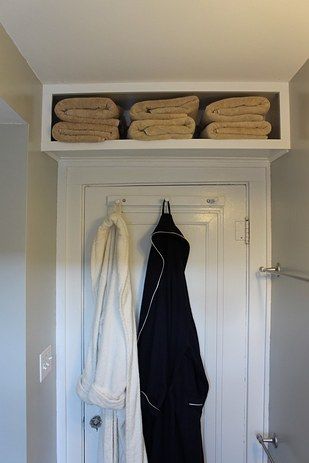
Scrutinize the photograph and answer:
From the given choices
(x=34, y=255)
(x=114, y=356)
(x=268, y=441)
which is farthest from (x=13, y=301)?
(x=268, y=441)

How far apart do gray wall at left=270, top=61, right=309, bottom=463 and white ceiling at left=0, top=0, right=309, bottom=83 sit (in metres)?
0.19

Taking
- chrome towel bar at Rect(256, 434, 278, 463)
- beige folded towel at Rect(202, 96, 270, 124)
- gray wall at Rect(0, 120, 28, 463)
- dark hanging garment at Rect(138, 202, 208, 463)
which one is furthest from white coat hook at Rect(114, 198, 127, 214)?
chrome towel bar at Rect(256, 434, 278, 463)

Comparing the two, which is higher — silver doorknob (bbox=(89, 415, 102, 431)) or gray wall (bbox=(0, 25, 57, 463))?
gray wall (bbox=(0, 25, 57, 463))

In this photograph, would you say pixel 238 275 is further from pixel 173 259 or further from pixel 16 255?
pixel 16 255

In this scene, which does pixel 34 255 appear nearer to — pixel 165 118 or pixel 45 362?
pixel 45 362

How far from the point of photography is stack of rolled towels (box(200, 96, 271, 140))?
123cm

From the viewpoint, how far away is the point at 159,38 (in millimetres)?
1009

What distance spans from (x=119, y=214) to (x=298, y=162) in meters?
0.77

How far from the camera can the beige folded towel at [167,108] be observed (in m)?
1.22

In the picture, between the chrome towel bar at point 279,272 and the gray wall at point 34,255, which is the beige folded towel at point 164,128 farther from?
the chrome towel bar at point 279,272

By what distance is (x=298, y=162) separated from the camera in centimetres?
121

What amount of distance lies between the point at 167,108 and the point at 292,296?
0.91 m

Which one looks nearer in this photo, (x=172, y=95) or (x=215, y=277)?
(x=172, y=95)

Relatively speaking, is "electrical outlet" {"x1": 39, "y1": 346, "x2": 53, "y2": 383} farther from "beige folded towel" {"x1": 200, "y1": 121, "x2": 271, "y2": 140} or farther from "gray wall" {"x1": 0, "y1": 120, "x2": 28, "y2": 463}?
"beige folded towel" {"x1": 200, "y1": 121, "x2": 271, "y2": 140}
